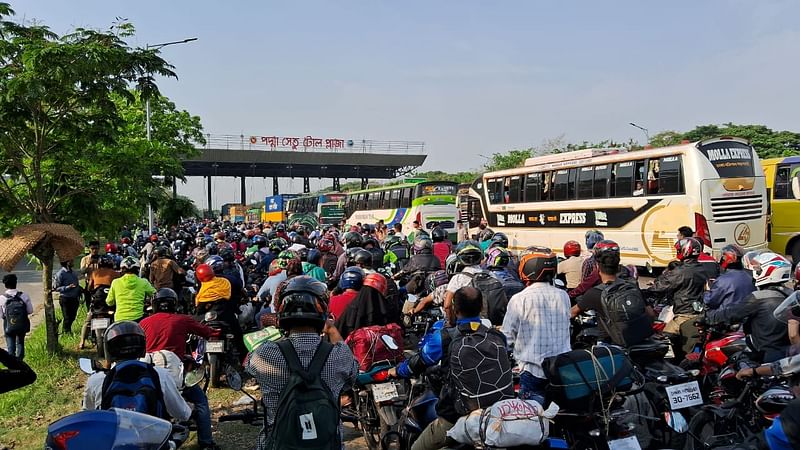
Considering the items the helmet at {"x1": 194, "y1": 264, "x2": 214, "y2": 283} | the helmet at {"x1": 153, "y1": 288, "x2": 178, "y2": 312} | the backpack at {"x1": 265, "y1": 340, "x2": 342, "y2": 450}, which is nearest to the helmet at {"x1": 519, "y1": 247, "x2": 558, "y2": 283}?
the backpack at {"x1": 265, "y1": 340, "x2": 342, "y2": 450}

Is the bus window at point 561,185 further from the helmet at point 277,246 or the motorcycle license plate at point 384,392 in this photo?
the motorcycle license plate at point 384,392

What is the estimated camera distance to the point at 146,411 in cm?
373

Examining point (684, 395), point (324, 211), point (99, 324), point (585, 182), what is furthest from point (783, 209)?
point (324, 211)

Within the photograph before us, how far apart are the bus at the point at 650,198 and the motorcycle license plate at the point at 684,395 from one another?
34.3 ft

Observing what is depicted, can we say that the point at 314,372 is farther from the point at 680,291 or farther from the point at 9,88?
the point at 9,88

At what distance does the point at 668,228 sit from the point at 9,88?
13.7m

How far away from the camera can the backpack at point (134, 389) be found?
3693 millimetres

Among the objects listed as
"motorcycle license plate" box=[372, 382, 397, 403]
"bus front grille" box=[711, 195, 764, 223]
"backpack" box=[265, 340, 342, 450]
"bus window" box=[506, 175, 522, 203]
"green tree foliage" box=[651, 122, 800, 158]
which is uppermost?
"green tree foliage" box=[651, 122, 800, 158]

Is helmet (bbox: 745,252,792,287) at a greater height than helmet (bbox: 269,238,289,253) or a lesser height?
greater

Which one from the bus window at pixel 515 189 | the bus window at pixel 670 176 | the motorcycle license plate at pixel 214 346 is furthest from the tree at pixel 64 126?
the bus window at pixel 515 189

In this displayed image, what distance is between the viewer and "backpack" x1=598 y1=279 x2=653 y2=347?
523 cm

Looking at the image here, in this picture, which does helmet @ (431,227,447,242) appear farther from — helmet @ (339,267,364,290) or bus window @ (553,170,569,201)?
bus window @ (553,170,569,201)

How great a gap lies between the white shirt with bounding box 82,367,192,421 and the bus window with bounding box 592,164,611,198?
1512 cm

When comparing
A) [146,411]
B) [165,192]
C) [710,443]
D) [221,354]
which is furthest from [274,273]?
[710,443]
